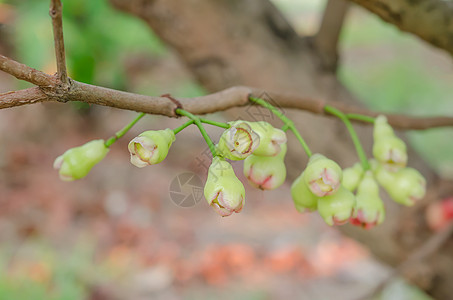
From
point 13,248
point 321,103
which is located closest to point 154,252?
point 13,248

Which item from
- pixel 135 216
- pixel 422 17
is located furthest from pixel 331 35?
pixel 135 216

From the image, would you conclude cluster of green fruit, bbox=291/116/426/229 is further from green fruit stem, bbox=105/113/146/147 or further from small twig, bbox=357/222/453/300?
small twig, bbox=357/222/453/300

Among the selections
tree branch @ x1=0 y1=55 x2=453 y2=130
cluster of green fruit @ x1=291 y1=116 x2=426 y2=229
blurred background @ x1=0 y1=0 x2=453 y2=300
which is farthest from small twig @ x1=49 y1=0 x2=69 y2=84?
blurred background @ x1=0 y1=0 x2=453 y2=300

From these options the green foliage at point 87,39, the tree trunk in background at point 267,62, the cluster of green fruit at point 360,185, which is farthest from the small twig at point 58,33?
the green foliage at point 87,39

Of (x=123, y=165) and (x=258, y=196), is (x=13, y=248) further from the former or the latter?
(x=258, y=196)

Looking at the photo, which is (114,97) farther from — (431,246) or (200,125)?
(431,246)

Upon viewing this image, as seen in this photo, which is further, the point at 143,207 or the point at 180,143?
the point at 180,143
